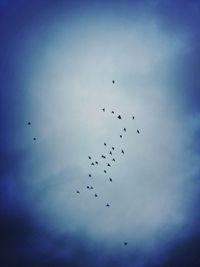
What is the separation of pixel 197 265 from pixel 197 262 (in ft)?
4.09

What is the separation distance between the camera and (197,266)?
149 m

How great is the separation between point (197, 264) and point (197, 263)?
403mm

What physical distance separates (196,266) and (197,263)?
53.3 inches

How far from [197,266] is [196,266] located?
1.86 feet

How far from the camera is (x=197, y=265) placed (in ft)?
489

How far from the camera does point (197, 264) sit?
148875 millimetres

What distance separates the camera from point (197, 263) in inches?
5866

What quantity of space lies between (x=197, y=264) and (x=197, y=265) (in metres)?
0.49

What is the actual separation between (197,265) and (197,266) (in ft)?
1.92
